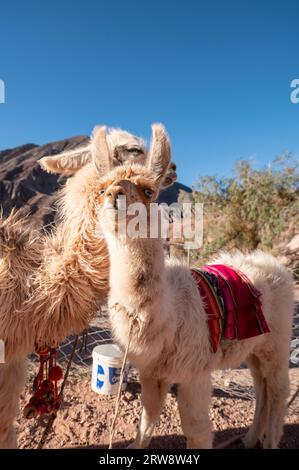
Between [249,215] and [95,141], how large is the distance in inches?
344

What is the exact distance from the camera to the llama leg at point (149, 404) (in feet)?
6.72

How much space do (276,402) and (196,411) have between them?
93cm

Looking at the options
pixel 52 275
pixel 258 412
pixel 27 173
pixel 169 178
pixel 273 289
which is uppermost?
pixel 27 173

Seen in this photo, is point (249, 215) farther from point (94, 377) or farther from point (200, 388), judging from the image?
point (200, 388)

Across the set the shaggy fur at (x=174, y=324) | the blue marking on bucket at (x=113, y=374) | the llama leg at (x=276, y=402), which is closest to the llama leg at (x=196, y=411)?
the shaggy fur at (x=174, y=324)

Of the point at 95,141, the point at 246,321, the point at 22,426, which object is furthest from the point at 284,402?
the point at 95,141

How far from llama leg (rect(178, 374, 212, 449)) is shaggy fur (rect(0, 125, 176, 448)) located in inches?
26.2

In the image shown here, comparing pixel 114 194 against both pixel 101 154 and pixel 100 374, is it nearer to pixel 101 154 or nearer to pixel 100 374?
pixel 101 154

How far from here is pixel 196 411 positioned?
1.71m

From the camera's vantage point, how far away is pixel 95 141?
1526mm

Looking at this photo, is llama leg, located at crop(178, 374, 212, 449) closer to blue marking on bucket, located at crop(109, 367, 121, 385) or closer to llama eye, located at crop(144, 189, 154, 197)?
llama eye, located at crop(144, 189, 154, 197)

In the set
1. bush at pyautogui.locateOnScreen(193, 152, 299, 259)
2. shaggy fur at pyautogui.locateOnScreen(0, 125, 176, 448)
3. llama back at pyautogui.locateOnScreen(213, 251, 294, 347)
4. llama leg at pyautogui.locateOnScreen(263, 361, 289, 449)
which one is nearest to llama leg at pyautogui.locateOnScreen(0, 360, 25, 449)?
shaggy fur at pyautogui.locateOnScreen(0, 125, 176, 448)

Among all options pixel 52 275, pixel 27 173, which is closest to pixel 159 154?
pixel 52 275

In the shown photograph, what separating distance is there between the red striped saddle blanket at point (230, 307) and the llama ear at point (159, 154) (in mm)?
811
